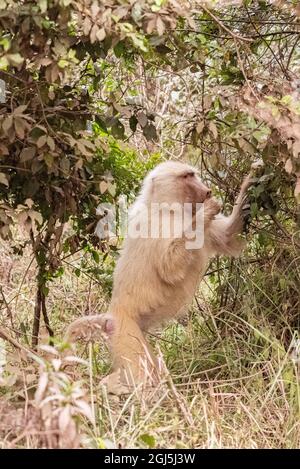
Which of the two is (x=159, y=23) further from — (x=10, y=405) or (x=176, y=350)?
(x=176, y=350)

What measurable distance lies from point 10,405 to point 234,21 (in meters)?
2.58

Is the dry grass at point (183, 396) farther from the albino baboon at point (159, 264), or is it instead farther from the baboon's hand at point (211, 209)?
the baboon's hand at point (211, 209)

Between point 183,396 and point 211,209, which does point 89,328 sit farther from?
point 211,209

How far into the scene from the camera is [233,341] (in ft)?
16.3

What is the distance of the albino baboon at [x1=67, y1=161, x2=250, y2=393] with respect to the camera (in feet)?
15.9

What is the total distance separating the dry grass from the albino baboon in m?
0.26

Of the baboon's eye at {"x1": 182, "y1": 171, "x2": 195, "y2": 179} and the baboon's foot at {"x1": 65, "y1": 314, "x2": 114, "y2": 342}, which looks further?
the baboon's eye at {"x1": 182, "y1": 171, "x2": 195, "y2": 179}

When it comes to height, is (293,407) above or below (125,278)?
below

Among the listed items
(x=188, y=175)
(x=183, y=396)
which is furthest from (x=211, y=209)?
(x=183, y=396)

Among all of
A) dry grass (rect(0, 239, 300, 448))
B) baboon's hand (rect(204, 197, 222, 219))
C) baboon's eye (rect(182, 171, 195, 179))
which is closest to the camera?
dry grass (rect(0, 239, 300, 448))

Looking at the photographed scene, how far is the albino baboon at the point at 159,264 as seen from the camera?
4.84m

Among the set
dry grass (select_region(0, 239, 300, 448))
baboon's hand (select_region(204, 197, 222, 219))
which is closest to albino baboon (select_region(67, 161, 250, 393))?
baboon's hand (select_region(204, 197, 222, 219))

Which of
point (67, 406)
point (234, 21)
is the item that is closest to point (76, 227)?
point (234, 21)

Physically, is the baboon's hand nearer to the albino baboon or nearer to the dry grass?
the albino baboon
